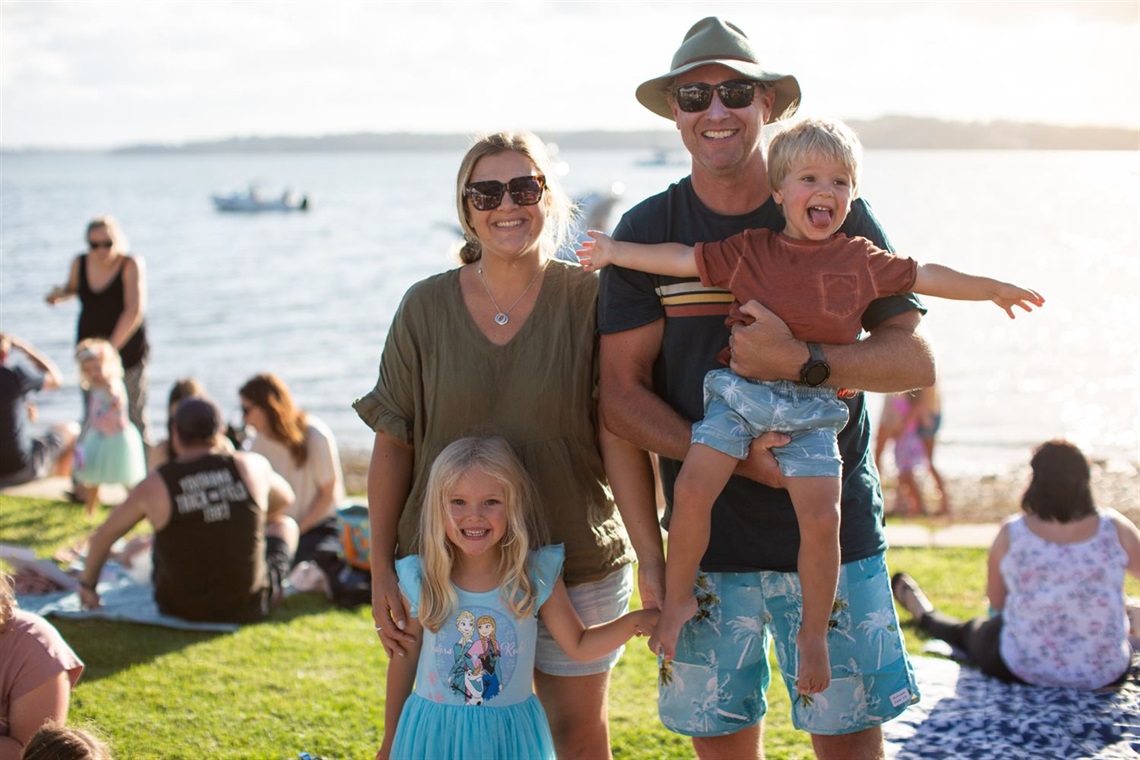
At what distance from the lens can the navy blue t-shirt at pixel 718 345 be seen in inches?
117

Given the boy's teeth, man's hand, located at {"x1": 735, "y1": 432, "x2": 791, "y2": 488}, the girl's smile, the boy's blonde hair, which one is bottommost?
the girl's smile

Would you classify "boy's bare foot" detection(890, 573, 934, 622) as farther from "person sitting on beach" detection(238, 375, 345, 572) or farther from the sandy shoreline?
the sandy shoreline

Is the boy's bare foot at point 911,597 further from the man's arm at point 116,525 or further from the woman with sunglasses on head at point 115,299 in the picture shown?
the woman with sunglasses on head at point 115,299

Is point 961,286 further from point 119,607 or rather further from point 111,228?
point 111,228

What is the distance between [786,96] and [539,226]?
31.4 inches

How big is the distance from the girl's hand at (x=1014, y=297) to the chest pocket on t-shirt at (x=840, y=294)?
0.35 meters

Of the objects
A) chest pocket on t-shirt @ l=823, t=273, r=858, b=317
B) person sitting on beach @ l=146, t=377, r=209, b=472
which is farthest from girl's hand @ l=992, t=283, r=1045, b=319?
person sitting on beach @ l=146, t=377, r=209, b=472

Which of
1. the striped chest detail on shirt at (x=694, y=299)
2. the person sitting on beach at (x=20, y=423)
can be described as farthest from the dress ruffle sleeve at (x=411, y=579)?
the person sitting on beach at (x=20, y=423)

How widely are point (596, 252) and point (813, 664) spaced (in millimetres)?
1134

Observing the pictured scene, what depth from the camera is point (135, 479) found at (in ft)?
26.6

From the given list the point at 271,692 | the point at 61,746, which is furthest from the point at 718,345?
the point at 271,692

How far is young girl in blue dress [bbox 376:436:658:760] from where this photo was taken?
304 cm

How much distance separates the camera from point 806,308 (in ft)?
9.30

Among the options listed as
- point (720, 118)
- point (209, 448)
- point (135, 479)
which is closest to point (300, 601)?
point (209, 448)
